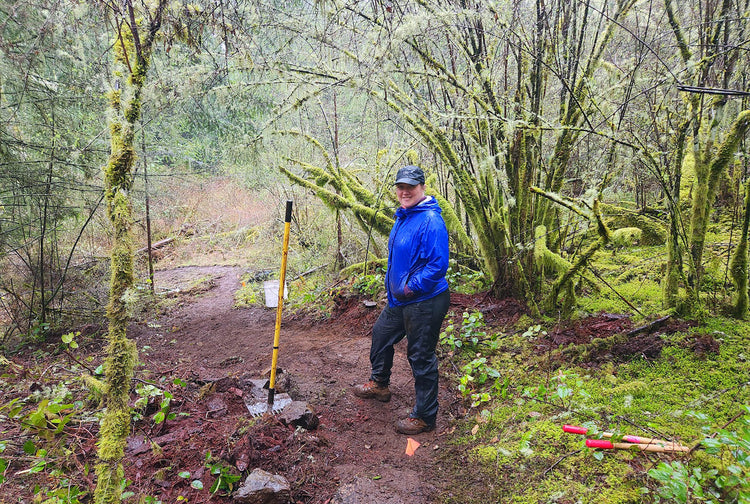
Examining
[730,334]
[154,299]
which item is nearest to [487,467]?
[730,334]

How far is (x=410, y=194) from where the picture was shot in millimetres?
3420

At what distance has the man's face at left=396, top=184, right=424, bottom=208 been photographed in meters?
3.39

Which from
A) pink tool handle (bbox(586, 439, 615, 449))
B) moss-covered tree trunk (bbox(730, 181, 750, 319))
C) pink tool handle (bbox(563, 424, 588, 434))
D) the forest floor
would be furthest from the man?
moss-covered tree trunk (bbox(730, 181, 750, 319))

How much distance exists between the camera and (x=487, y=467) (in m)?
2.63

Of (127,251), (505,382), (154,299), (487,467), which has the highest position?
(127,251)

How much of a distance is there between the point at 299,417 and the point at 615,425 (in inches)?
90.2

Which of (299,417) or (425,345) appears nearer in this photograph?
(299,417)

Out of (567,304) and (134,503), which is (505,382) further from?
(134,503)

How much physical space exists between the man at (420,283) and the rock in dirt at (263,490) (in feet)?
4.08

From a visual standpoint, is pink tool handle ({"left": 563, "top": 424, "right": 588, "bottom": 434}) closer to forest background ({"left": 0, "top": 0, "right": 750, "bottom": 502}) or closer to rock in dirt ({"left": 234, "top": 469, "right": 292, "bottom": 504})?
forest background ({"left": 0, "top": 0, "right": 750, "bottom": 502})

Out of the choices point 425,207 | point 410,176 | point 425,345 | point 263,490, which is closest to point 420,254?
point 425,207

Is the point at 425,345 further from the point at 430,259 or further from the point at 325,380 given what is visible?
the point at 325,380

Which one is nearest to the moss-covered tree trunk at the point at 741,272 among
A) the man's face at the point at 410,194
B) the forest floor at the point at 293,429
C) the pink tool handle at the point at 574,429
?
the forest floor at the point at 293,429

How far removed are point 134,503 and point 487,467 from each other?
2182 mm
